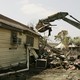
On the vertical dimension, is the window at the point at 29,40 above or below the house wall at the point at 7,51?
above

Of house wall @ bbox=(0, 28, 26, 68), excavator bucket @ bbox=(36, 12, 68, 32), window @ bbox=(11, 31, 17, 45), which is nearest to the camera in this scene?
excavator bucket @ bbox=(36, 12, 68, 32)

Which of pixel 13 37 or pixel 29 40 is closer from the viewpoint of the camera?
pixel 13 37

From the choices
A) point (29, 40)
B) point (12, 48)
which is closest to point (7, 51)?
point (12, 48)

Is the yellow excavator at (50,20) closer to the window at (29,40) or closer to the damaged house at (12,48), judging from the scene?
the damaged house at (12,48)

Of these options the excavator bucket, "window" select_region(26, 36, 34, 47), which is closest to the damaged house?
"window" select_region(26, 36, 34, 47)

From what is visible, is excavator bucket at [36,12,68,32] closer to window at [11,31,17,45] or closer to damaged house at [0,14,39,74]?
damaged house at [0,14,39,74]

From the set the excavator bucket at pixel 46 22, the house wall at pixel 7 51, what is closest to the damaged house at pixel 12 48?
the house wall at pixel 7 51

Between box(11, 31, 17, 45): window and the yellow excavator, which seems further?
box(11, 31, 17, 45): window

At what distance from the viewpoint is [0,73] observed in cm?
1752

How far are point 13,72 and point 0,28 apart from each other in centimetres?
369

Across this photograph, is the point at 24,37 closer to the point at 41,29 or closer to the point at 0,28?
the point at 0,28

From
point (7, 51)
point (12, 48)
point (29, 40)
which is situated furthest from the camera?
point (29, 40)

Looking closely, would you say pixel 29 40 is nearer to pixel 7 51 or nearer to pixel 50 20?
pixel 7 51

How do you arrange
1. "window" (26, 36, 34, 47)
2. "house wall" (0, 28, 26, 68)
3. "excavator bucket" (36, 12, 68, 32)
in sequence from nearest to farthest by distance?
1. "excavator bucket" (36, 12, 68, 32)
2. "house wall" (0, 28, 26, 68)
3. "window" (26, 36, 34, 47)
